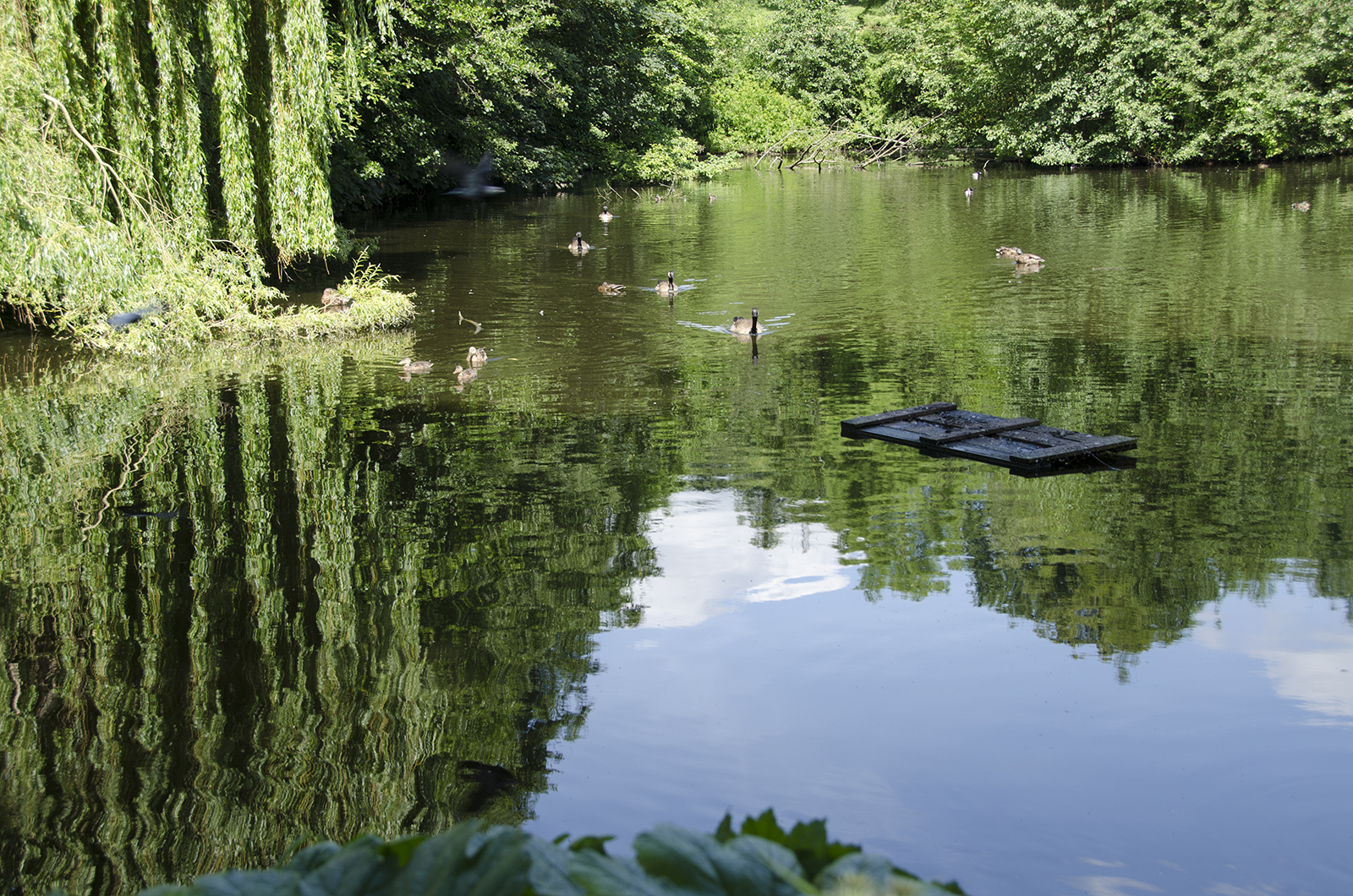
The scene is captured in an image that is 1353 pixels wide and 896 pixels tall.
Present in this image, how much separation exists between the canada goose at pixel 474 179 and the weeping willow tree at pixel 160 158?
18047mm

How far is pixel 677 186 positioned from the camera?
150 feet

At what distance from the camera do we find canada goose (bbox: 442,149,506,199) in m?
35.9

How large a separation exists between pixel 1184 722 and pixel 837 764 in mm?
1976

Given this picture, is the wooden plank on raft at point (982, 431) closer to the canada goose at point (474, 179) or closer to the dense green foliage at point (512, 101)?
the dense green foliage at point (512, 101)

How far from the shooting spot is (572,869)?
3.60ft

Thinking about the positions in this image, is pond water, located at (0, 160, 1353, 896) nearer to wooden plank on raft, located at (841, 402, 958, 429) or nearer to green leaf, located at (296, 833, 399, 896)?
wooden plank on raft, located at (841, 402, 958, 429)

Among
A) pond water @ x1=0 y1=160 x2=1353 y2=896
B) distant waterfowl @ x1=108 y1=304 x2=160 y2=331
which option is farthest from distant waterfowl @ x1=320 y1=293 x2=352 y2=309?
distant waterfowl @ x1=108 y1=304 x2=160 y2=331

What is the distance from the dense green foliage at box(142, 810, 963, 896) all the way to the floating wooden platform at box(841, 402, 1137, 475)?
31.4ft

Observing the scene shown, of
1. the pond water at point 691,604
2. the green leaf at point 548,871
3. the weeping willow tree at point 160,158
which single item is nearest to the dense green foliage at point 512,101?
the weeping willow tree at point 160,158

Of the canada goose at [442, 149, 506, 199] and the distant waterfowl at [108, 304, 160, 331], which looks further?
the canada goose at [442, 149, 506, 199]

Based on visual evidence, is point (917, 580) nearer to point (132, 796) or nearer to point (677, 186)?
point (132, 796)

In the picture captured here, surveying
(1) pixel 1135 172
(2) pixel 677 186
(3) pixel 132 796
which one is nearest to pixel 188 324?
(3) pixel 132 796

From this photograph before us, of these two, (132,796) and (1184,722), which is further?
(1184,722)

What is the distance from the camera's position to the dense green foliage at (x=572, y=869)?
1076 mm
